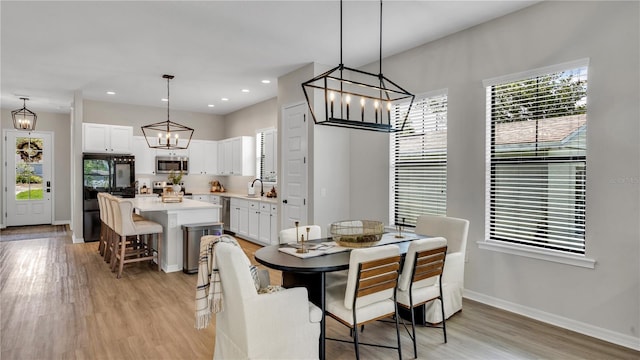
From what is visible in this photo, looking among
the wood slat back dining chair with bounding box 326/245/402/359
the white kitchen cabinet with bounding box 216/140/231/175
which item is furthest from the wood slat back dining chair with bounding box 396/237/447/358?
the white kitchen cabinet with bounding box 216/140/231/175

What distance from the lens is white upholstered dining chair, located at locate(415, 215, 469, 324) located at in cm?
328

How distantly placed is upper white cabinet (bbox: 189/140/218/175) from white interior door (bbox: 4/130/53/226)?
3877 mm

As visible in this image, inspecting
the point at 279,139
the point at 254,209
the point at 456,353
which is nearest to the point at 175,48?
the point at 279,139

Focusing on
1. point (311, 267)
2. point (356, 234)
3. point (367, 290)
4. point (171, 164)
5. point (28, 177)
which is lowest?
point (367, 290)

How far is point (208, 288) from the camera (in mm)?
2449

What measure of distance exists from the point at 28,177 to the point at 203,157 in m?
4.49

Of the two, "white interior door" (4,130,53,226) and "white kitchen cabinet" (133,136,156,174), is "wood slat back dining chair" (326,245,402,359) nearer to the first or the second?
"white kitchen cabinet" (133,136,156,174)

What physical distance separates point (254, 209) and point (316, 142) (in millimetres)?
2360

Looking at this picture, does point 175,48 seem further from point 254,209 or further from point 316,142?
point 254,209

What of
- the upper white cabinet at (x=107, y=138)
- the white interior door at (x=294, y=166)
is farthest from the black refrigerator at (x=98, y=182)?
the white interior door at (x=294, y=166)

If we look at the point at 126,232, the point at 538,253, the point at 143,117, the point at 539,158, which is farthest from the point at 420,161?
the point at 143,117

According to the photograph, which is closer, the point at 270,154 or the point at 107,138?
the point at 270,154

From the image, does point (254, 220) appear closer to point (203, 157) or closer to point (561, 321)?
point (203, 157)

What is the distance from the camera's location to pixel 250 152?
314 inches
